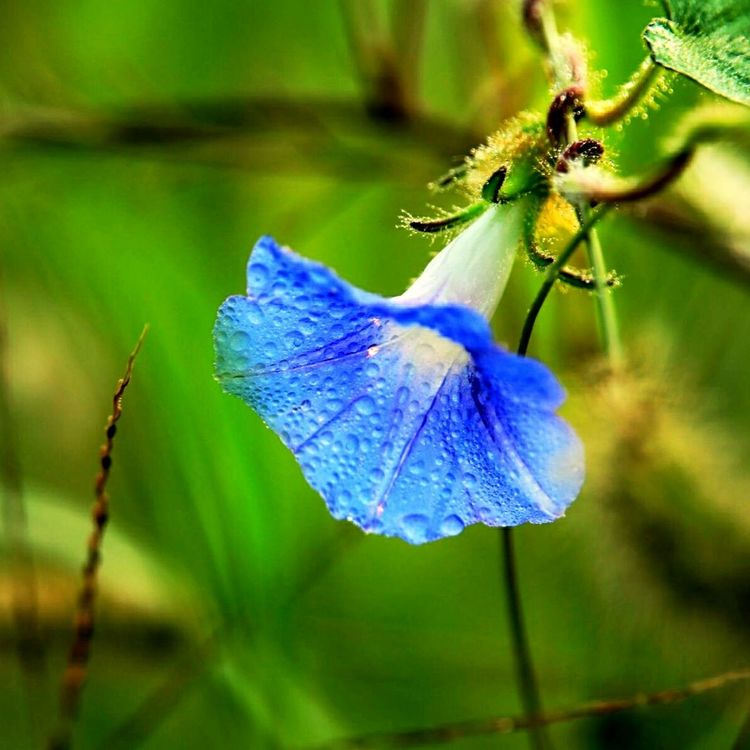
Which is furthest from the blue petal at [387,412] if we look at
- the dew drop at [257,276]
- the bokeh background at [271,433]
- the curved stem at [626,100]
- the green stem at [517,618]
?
the bokeh background at [271,433]

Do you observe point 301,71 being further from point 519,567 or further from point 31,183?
point 519,567

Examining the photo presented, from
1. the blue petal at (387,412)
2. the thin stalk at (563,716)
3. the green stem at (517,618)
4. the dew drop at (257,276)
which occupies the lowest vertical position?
the thin stalk at (563,716)

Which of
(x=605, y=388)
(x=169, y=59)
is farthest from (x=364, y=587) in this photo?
(x=169, y=59)

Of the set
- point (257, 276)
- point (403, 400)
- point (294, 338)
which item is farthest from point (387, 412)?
point (257, 276)

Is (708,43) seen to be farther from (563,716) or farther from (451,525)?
(563,716)

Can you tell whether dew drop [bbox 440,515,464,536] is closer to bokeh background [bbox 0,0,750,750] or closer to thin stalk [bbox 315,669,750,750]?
thin stalk [bbox 315,669,750,750]

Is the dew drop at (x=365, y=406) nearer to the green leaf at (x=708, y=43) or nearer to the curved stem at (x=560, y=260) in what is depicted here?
the curved stem at (x=560, y=260)

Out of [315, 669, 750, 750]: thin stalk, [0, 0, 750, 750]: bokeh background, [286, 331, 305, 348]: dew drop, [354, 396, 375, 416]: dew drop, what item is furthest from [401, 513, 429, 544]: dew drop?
[0, 0, 750, 750]: bokeh background
